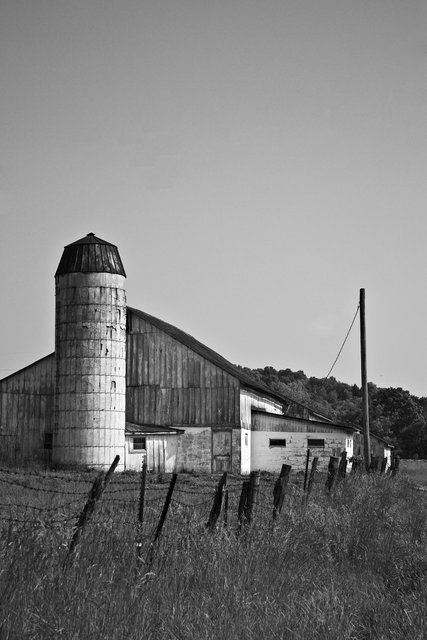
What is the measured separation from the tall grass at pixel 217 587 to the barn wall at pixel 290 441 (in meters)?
25.0

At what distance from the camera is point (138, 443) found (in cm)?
3397

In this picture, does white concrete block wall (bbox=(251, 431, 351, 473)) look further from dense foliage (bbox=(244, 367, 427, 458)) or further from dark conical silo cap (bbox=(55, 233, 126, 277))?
dense foliage (bbox=(244, 367, 427, 458))

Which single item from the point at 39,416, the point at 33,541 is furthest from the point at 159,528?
the point at 39,416

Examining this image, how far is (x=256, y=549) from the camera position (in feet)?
31.5

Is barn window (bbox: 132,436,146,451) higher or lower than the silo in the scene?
lower

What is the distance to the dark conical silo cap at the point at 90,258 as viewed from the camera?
1283 inches

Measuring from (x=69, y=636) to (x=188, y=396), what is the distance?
1199 inches

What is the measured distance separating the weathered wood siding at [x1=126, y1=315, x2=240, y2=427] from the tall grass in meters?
24.6

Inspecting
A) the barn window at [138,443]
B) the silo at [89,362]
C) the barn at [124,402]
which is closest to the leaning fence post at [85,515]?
the silo at [89,362]

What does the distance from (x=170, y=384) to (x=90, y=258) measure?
7051 mm

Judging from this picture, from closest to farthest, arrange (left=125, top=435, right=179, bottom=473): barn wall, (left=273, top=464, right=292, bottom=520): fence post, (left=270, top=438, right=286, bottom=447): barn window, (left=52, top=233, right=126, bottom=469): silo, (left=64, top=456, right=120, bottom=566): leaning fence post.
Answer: (left=64, top=456, right=120, bottom=566): leaning fence post < (left=273, top=464, right=292, bottom=520): fence post < (left=52, top=233, right=126, bottom=469): silo < (left=125, top=435, right=179, bottom=473): barn wall < (left=270, top=438, right=286, bottom=447): barn window

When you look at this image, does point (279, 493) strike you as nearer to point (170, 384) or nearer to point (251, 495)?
point (251, 495)

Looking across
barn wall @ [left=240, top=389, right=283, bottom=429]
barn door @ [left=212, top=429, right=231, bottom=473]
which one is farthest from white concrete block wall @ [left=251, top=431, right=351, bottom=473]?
barn door @ [left=212, top=429, right=231, bottom=473]

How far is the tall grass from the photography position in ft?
21.0
